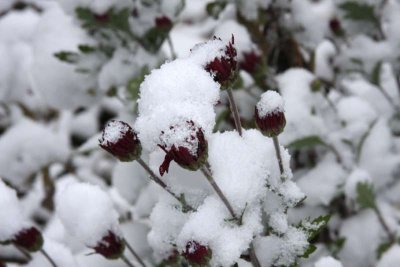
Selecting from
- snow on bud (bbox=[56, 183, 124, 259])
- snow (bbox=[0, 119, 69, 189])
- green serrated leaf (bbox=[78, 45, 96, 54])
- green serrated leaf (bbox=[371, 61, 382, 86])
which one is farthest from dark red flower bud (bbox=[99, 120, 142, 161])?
snow (bbox=[0, 119, 69, 189])

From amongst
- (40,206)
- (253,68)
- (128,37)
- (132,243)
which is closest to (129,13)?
(128,37)

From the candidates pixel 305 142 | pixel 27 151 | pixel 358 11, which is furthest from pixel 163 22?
pixel 27 151

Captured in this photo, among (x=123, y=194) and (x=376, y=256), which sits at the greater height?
(x=123, y=194)

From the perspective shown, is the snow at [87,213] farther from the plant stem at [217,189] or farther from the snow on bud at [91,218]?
the plant stem at [217,189]

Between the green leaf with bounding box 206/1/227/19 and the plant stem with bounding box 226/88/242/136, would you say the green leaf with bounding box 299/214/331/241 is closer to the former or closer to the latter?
the plant stem with bounding box 226/88/242/136

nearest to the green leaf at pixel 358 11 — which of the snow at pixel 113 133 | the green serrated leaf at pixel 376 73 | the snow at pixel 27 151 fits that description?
the green serrated leaf at pixel 376 73

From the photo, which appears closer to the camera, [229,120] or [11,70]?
[229,120]

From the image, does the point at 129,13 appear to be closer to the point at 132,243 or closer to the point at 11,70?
the point at 132,243

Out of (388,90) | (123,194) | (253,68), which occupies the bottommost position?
(123,194)
